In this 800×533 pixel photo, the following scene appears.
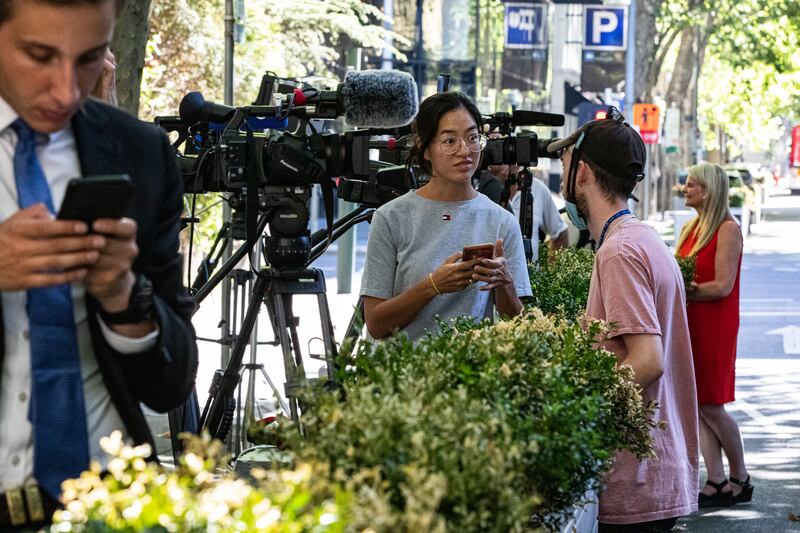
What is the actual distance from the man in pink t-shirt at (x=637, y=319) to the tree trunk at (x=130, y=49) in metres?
5.40

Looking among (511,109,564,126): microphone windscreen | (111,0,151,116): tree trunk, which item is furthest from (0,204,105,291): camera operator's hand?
(111,0,151,116): tree trunk

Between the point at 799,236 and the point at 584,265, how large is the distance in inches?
1400

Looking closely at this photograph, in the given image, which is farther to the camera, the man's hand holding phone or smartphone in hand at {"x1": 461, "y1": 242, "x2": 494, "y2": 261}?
smartphone in hand at {"x1": 461, "y1": 242, "x2": 494, "y2": 261}

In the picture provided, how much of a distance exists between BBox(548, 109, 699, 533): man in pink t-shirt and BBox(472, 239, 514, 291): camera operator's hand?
37 centimetres

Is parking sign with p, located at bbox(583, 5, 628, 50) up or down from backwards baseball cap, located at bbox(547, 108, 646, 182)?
up

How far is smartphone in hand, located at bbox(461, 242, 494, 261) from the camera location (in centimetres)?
508

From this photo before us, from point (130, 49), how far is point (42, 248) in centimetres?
766

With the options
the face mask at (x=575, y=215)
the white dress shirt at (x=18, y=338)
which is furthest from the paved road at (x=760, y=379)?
the white dress shirt at (x=18, y=338)

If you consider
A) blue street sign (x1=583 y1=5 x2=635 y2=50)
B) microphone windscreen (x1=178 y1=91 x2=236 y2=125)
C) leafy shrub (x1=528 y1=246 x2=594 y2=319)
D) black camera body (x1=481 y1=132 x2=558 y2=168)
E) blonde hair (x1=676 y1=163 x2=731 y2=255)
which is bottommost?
leafy shrub (x1=528 y1=246 x2=594 y2=319)

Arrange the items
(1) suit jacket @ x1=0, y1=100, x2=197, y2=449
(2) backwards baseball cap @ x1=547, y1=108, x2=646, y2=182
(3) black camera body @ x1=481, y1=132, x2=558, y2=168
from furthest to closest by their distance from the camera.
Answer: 1. (3) black camera body @ x1=481, y1=132, x2=558, y2=168
2. (2) backwards baseball cap @ x1=547, y1=108, x2=646, y2=182
3. (1) suit jacket @ x1=0, y1=100, x2=197, y2=449

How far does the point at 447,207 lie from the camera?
548cm

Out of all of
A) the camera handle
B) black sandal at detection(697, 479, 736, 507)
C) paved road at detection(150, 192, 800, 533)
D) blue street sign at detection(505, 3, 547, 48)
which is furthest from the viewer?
blue street sign at detection(505, 3, 547, 48)

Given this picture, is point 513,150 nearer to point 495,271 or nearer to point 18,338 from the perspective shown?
point 495,271

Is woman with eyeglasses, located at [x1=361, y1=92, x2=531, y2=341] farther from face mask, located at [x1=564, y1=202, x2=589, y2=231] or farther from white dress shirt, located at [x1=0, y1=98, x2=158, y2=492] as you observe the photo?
white dress shirt, located at [x1=0, y1=98, x2=158, y2=492]
